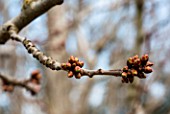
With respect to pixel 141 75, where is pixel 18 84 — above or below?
above

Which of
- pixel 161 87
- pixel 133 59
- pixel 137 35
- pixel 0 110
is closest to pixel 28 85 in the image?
pixel 133 59

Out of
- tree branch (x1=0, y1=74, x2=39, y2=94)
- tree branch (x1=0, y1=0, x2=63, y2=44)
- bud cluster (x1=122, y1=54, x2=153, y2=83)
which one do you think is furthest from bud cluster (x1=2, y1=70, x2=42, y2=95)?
bud cluster (x1=122, y1=54, x2=153, y2=83)

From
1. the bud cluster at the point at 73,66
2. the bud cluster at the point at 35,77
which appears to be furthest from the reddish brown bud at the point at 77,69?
the bud cluster at the point at 35,77

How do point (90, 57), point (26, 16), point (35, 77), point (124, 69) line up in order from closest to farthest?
1. point (124, 69)
2. point (26, 16)
3. point (35, 77)
4. point (90, 57)

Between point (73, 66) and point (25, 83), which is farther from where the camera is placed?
point (25, 83)

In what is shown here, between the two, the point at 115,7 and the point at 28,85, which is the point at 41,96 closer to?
the point at 115,7

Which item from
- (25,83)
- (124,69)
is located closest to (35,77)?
(25,83)

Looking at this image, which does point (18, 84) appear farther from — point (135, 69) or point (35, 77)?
point (135, 69)
